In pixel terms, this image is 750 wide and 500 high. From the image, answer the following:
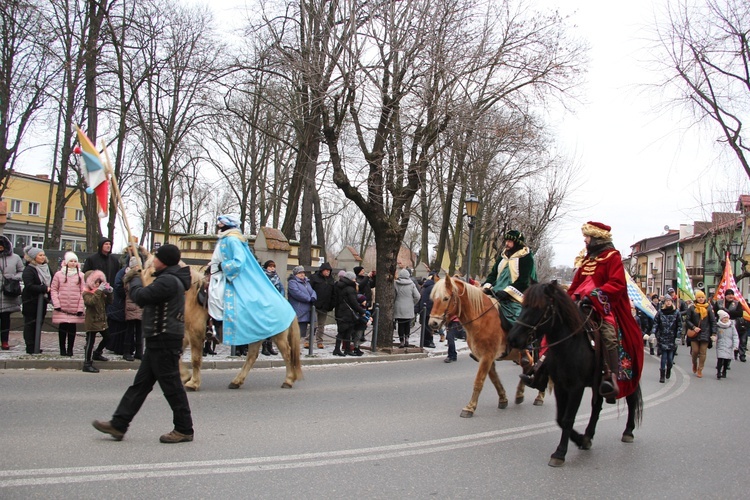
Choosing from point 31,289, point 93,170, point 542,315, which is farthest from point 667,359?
point 31,289

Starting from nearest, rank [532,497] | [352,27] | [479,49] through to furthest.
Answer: [532,497]
[352,27]
[479,49]

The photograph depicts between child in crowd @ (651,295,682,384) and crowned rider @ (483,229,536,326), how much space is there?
553cm

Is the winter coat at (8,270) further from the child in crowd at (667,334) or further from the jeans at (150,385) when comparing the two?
the child in crowd at (667,334)

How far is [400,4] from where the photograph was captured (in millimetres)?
14344

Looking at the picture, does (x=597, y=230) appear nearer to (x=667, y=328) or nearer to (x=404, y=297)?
(x=667, y=328)

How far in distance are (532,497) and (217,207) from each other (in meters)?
58.1

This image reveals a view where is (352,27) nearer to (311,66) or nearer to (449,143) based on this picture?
(311,66)

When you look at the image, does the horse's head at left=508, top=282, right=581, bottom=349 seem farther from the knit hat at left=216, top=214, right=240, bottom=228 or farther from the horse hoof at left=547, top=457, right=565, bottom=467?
the knit hat at left=216, top=214, right=240, bottom=228

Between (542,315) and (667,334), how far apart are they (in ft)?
29.7

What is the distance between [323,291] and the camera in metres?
15.3

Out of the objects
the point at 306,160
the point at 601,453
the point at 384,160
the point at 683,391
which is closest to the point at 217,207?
the point at 306,160

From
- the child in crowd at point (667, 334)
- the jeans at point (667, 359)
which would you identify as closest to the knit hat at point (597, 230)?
the child in crowd at point (667, 334)

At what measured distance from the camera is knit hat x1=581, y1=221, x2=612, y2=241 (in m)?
7.05

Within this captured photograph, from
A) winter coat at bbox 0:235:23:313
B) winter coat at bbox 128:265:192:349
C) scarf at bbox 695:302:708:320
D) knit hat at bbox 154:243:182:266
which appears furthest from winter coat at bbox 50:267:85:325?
scarf at bbox 695:302:708:320
